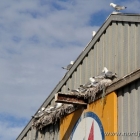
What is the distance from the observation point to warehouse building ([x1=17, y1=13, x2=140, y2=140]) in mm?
11578

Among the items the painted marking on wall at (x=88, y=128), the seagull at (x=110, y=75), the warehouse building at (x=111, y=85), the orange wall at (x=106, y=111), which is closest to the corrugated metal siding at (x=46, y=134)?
the warehouse building at (x=111, y=85)

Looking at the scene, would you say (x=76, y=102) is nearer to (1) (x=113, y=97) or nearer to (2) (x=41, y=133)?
(1) (x=113, y=97)

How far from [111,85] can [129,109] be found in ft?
Answer: 3.06

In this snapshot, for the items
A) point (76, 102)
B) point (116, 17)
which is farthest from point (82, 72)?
point (116, 17)

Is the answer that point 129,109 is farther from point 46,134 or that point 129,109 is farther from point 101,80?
point 46,134

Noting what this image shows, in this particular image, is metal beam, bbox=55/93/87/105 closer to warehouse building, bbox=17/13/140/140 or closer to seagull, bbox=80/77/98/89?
warehouse building, bbox=17/13/140/140

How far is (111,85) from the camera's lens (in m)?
12.3

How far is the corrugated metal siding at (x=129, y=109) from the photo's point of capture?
1130 centimetres

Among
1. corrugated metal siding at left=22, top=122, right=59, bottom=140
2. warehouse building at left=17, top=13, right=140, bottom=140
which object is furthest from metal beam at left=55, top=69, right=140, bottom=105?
corrugated metal siding at left=22, top=122, right=59, bottom=140

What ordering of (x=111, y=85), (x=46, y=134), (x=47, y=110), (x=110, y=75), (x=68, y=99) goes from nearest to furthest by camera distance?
(x=111, y=85) < (x=110, y=75) < (x=68, y=99) < (x=47, y=110) < (x=46, y=134)

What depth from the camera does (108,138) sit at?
12031 mm

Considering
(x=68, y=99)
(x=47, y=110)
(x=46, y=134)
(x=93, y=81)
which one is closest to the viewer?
(x=93, y=81)

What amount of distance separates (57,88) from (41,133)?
5.61 feet

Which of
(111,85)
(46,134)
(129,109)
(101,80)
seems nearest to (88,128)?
(101,80)
